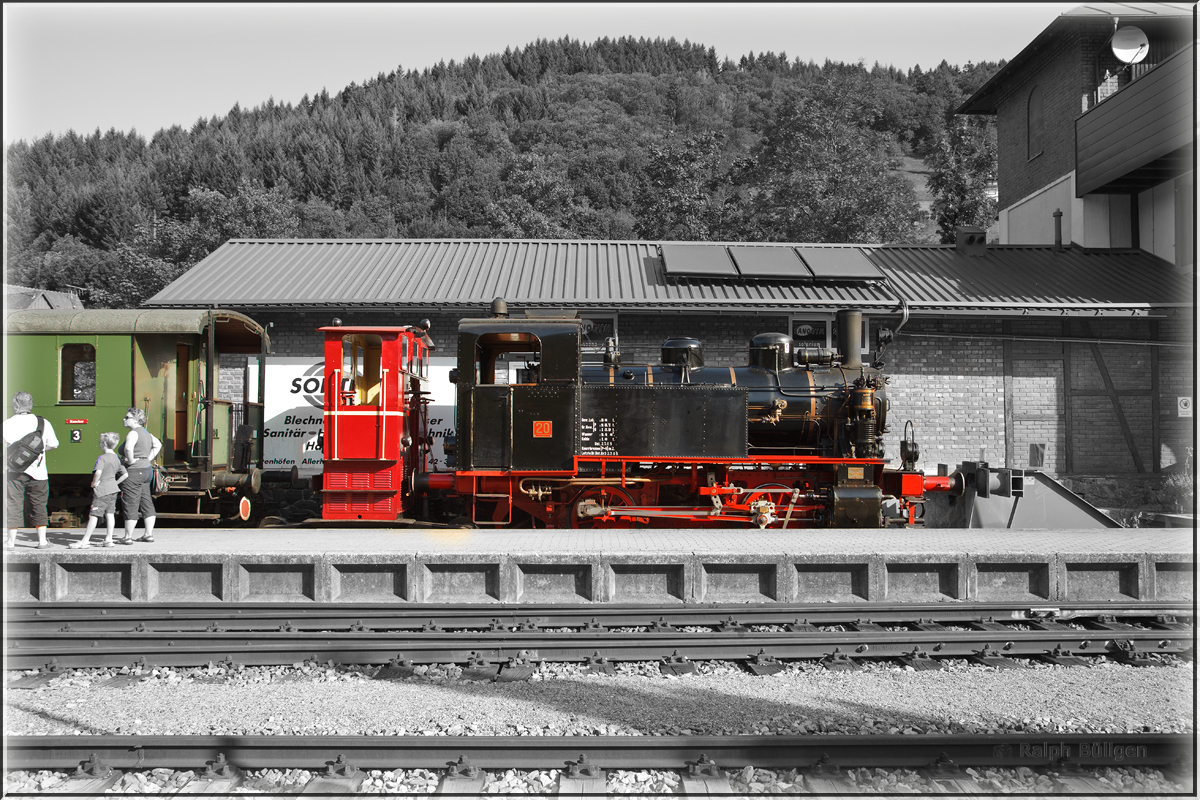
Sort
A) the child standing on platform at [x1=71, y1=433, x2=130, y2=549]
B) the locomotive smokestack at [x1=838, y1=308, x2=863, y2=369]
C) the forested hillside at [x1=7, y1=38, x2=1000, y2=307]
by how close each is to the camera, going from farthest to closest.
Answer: the forested hillside at [x1=7, y1=38, x2=1000, y2=307] < the locomotive smokestack at [x1=838, y1=308, x2=863, y2=369] < the child standing on platform at [x1=71, y1=433, x2=130, y2=549]

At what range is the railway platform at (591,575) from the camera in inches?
308

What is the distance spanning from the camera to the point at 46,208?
50.4m

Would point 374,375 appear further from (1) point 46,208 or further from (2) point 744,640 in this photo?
(1) point 46,208

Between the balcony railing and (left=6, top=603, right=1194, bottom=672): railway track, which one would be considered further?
the balcony railing

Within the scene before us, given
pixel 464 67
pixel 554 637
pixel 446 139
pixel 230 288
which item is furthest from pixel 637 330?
pixel 464 67

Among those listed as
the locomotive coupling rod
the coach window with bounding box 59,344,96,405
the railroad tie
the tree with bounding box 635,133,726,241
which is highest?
the tree with bounding box 635,133,726,241

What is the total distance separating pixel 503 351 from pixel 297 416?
496 cm

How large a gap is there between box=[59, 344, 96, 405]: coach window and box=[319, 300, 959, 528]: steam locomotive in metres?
3.45

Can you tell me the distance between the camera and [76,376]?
11070 millimetres

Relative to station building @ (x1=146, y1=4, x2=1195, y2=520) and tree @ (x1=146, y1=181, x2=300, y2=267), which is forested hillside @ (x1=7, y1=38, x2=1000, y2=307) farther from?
station building @ (x1=146, y1=4, x2=1195, y2=520)

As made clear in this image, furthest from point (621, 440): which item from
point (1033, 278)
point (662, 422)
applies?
→ point (1033, 278)

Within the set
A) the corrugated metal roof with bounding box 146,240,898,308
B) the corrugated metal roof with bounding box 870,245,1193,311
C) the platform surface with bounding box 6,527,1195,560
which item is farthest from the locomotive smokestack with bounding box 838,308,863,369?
the corrugated metal roof with bounding box 870,245,1193,311

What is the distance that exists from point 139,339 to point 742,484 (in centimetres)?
881

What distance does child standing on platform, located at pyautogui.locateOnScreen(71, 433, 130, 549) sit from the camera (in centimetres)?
857
